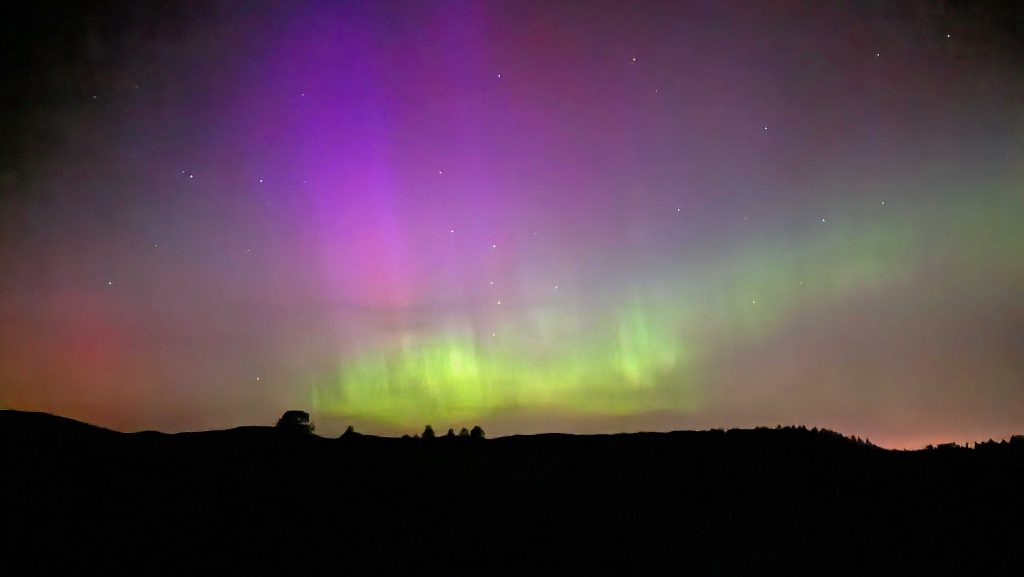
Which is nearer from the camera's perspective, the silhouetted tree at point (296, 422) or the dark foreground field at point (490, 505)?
the dark foreground field at point (490, 505)

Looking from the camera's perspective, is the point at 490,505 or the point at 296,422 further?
the point at 296,422

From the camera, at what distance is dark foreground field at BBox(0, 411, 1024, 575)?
15172mm

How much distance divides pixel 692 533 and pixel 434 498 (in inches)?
281

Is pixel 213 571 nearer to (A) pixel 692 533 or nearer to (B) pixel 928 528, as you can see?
(A) pixel 692 533

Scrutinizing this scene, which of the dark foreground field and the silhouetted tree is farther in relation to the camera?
the silhouetted tree

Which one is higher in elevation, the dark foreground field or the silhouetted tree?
the silhouetted tree

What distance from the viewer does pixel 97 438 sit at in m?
20.9

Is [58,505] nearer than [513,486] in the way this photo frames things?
Yes

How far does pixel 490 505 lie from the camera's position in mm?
18531

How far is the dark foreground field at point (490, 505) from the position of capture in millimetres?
15172

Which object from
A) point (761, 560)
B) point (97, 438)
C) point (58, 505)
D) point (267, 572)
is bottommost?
point (761, 560)

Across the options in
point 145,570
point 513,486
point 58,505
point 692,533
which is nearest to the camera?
point 145,570

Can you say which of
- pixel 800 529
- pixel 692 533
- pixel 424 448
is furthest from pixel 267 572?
pixel 800 529

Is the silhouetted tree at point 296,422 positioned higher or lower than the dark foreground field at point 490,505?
higher
